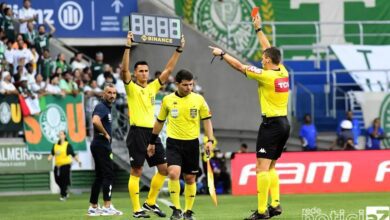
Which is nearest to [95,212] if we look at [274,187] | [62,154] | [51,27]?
[274,187]

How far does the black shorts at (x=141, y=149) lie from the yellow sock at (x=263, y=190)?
7.22ft

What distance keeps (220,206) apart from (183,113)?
5922mm

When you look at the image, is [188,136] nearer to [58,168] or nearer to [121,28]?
[58,168]

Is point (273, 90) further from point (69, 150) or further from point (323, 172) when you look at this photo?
point (69, 150)

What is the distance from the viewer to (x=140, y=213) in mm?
19266

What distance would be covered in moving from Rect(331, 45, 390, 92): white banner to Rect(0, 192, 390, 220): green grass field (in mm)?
9924

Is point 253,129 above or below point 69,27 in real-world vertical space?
below

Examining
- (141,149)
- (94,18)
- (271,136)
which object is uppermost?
(94,18)

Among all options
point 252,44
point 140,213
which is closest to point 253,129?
point 252,44

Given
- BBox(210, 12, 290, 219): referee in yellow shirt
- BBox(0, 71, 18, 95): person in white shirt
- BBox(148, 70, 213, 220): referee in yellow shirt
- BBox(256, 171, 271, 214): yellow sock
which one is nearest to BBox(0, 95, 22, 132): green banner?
BBox(0, 71, 18, 95): person in white shirt

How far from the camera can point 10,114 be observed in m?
33.3

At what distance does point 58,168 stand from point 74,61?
215 inches

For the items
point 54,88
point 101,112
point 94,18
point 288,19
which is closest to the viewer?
point 101,112

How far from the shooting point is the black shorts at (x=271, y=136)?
18.3 meters
